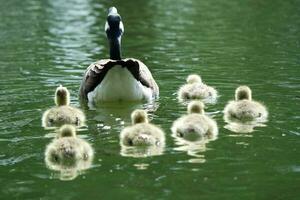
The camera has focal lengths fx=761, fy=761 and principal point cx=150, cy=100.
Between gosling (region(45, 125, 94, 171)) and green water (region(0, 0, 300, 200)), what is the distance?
151mm

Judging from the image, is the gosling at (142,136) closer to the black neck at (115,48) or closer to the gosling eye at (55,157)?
the gosling eye at (55,157)

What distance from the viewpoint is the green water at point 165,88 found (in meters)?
8.63

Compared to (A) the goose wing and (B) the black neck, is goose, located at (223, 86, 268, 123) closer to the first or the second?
(A) the goose wing

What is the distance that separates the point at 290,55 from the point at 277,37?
355 centimetres

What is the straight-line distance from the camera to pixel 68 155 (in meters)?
9.38

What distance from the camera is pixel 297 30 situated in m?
22.5

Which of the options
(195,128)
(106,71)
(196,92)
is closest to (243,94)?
(196,92)

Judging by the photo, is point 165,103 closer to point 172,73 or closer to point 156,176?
point 172,73

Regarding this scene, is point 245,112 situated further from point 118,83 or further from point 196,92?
point 118,83

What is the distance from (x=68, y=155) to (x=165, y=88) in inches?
227

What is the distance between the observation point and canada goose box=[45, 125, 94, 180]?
9.32 meters

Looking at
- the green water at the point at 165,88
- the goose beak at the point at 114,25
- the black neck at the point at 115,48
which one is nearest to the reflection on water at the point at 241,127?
the green water at the point at 165,88

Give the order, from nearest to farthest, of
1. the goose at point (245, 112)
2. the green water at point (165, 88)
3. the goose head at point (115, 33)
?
the green water at point (165, 88) → the goose at point (245, 112) → the goose head at point (115, 33)

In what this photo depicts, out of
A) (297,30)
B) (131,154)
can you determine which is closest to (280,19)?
(297,30)
